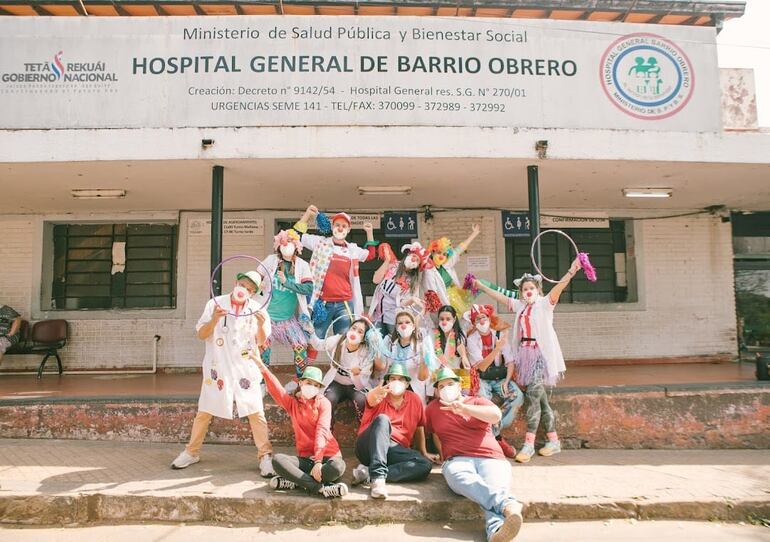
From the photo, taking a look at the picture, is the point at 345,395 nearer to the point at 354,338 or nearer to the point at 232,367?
the point at 354,338

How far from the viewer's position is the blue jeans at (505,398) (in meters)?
5.46

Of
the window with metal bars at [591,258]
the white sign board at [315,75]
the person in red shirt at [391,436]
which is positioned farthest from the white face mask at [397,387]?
the window with metal bars at [591,258]

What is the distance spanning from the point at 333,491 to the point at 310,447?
0.51m

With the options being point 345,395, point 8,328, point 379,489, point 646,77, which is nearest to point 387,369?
point 345,395

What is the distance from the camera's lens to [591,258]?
31.9 ft

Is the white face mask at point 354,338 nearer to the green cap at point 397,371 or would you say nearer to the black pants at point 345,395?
the green cap at point 397,371

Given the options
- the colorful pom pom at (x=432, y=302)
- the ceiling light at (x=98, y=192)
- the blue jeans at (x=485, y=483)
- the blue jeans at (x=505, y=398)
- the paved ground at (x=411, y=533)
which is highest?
the ceiling light at (x=98, y=192)

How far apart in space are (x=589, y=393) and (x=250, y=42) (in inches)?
239

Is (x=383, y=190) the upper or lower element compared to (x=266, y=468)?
upper

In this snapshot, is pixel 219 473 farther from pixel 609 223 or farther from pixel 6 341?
pixel 609 223

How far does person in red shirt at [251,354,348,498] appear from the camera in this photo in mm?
4297

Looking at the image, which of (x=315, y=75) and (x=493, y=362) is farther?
(x=315, y=75)

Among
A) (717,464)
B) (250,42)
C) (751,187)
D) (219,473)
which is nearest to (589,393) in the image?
(717,464)

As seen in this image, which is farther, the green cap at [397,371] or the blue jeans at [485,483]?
the green cap at [397,371]
